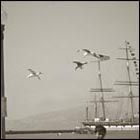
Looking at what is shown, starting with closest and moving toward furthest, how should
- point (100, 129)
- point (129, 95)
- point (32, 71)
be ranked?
point (100, 129) → point (32, 71) → point (129, 95)

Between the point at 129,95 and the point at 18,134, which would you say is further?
the point at 129,95

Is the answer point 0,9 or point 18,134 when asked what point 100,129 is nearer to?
point 0,9

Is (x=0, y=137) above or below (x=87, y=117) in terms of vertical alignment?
above

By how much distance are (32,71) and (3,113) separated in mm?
25025

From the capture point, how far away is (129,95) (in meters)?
41.4

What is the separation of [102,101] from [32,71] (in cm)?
1624

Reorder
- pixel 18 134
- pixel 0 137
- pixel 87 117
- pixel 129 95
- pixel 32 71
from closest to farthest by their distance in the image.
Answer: pixel 0 137 < pixel 32 71 < pixel 18 134 < pixel 87 117 < pixel 129 95

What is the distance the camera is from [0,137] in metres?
3.62

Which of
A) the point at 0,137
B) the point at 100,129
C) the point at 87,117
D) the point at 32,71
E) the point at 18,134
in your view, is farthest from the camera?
the point at 87,117

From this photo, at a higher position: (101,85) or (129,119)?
(101,85)

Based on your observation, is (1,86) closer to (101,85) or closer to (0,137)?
(0,137)

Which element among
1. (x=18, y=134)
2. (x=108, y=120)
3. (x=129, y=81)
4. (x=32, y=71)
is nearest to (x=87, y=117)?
(x=108, y=120)

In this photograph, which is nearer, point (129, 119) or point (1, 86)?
point (1, 86)

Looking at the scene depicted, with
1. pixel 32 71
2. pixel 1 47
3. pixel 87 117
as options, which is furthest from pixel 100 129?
pixel 87 117
